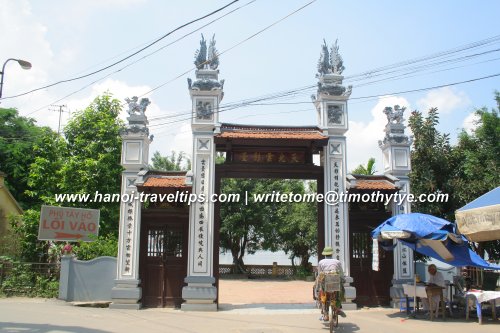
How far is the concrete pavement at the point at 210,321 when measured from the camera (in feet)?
27.3

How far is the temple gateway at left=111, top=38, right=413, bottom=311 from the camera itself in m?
11.4

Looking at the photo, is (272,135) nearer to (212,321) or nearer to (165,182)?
(165,182)

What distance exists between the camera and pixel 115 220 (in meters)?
18.9

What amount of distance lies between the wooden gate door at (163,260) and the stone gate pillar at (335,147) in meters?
3.82

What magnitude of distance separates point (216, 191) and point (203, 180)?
1.53 feet

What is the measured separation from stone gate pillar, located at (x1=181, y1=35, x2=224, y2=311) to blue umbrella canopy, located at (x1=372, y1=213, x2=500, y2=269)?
4.16 meters

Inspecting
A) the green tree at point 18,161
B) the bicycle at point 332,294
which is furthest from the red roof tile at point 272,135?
the green tree at point 18,161

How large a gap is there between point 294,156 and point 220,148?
201 centimetres

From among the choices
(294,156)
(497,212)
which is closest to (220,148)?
(294,156)

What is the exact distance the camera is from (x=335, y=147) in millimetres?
11953

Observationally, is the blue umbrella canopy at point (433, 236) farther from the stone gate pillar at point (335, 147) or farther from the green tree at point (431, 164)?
the green tree at point (431, 164)

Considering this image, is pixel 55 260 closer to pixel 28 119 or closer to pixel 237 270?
pixel 237 270

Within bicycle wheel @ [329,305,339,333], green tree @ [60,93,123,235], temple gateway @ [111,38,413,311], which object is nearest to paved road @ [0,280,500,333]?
bicycle wheel @ [329,305,339,333]

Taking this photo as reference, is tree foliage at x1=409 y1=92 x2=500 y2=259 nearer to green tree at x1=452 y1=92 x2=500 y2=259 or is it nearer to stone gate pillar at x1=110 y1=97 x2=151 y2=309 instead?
green tree at x1=452 y1=92 x2=500 y2=259
